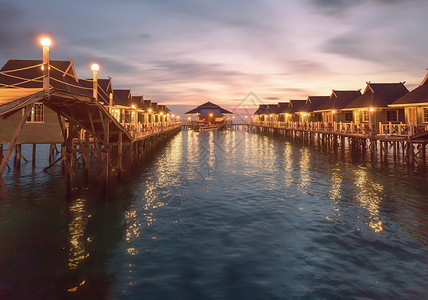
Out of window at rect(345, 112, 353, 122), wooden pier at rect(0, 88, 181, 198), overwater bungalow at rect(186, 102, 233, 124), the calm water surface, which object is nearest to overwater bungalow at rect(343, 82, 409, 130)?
window at rect(345, 112, 353, 122)

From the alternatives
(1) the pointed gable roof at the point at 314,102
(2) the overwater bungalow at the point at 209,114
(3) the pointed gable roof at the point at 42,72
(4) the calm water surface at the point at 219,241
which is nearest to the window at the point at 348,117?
(1) the pointed gable roof at the point at 314,102

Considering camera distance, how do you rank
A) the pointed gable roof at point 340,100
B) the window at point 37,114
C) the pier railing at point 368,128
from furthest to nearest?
the pointed gable roof at point 340,100
the pier railing at point 368,128
the window at point 37,114

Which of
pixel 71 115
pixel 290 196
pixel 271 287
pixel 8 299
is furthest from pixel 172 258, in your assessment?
pixel 71 115

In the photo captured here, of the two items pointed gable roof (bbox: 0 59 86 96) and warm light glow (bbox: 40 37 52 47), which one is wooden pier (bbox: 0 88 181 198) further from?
pointed gable roof (bbox: 0 59 86 96)

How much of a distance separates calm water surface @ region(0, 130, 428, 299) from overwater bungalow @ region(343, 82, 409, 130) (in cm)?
1676

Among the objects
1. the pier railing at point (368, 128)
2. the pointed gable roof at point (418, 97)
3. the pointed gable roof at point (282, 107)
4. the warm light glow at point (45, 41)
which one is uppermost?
the pointed gable roof at point (282, 107)

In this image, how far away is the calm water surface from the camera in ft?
23.4

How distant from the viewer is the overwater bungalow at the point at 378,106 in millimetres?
32656

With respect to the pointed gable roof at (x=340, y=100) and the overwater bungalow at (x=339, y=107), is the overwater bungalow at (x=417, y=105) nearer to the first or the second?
the overwater bungalow at (x=339, y=107)

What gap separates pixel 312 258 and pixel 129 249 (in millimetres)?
5687

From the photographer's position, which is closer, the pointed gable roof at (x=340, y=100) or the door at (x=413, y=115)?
the door at (x=413, y=115)

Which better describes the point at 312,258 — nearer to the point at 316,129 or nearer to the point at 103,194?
the point at 103,194

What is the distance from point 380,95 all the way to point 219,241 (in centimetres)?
3304

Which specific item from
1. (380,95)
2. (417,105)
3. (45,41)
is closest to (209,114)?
(380,95)
